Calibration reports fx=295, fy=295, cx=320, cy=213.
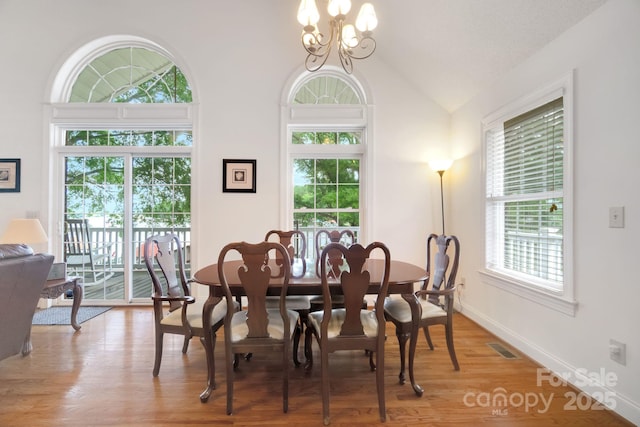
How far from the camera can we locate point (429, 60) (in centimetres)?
321

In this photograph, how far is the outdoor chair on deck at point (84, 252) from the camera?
376 centimetres

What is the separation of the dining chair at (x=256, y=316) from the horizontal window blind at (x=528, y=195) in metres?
2.06

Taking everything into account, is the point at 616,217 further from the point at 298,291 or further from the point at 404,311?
the point at 298,291

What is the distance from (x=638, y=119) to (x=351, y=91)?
2803 mm

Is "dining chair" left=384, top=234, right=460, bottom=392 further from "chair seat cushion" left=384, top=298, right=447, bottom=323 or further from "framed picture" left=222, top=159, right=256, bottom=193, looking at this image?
"framed picture" left=222, top=159, right=256, bottom=193

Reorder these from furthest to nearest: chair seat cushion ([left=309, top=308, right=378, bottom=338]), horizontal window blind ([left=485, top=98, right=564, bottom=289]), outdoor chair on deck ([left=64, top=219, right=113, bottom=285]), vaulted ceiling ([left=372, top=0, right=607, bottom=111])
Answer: outdoor chair on deck ([left=64, top=219, right=113, bottom=285])
horizontal window blind ([left=485, top=98, right=564, bottom=289])
vaulted ceiling ([left=372, top=0, right=607, bottom=111])
chair seat cushion ([left=309, top=308, right=378, bottom=338])

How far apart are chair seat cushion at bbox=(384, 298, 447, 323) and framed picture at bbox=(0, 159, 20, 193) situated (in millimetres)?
4535

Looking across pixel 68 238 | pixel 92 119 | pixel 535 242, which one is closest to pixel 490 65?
pixel 535 242

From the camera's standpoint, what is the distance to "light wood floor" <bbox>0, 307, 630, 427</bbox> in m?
1.70

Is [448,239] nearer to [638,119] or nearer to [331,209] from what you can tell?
[638,119]

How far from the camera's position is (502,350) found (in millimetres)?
2514

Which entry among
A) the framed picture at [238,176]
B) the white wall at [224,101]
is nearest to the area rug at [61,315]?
the white wall at [224,101]

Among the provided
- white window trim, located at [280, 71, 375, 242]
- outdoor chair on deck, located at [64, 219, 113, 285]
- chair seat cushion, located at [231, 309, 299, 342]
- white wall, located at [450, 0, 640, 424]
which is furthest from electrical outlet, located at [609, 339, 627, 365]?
outdoor chair on deck, located at [64, 219, 113, 285]

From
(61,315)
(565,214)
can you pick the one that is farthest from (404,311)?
(61,315)
